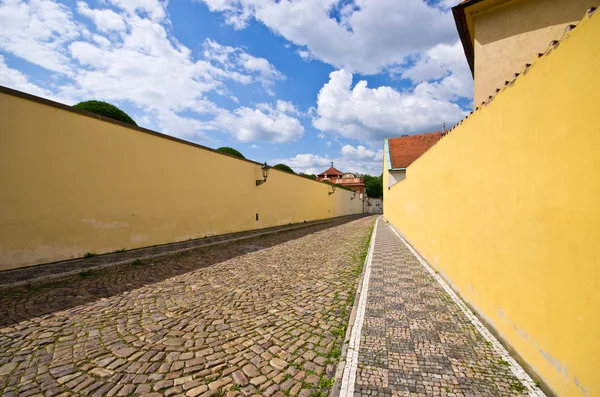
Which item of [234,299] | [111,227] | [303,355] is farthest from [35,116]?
[303,355]

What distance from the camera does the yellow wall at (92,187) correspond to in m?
4.95

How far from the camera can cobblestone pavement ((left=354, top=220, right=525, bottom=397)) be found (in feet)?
6.49

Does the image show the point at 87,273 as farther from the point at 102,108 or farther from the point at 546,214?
the point at 546,214

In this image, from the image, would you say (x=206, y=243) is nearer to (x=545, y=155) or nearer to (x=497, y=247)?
(x=497, y=247)

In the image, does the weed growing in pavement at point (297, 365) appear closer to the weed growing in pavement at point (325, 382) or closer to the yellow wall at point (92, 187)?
the weed growing in pavement at point (325, 382)

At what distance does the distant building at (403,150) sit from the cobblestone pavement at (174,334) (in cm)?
1609

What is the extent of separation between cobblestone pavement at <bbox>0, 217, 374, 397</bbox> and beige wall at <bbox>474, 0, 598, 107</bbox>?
644 cm

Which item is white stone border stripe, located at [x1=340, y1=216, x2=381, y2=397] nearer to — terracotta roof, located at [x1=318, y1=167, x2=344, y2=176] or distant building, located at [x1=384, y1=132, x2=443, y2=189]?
distant building, located at [x1=384, y1=132, x2=443, y2=189]

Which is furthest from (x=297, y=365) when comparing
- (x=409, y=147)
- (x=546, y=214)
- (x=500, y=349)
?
(x=409, y=147)

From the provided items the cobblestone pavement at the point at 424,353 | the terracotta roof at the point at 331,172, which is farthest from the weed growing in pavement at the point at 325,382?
the terracotta roof at the point at 331,172

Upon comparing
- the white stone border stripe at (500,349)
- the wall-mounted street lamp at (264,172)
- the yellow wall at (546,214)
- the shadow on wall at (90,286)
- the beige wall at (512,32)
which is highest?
the beige wall at (512,32)

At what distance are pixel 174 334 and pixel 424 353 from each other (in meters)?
2.62

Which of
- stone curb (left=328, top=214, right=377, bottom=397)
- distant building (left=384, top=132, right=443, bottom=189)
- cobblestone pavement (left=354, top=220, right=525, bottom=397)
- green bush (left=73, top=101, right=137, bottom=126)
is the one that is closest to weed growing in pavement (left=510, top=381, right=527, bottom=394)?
cobblestone pavement (left=354, top=220, right=525, bottom=397)

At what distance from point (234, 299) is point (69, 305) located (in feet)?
7.35
